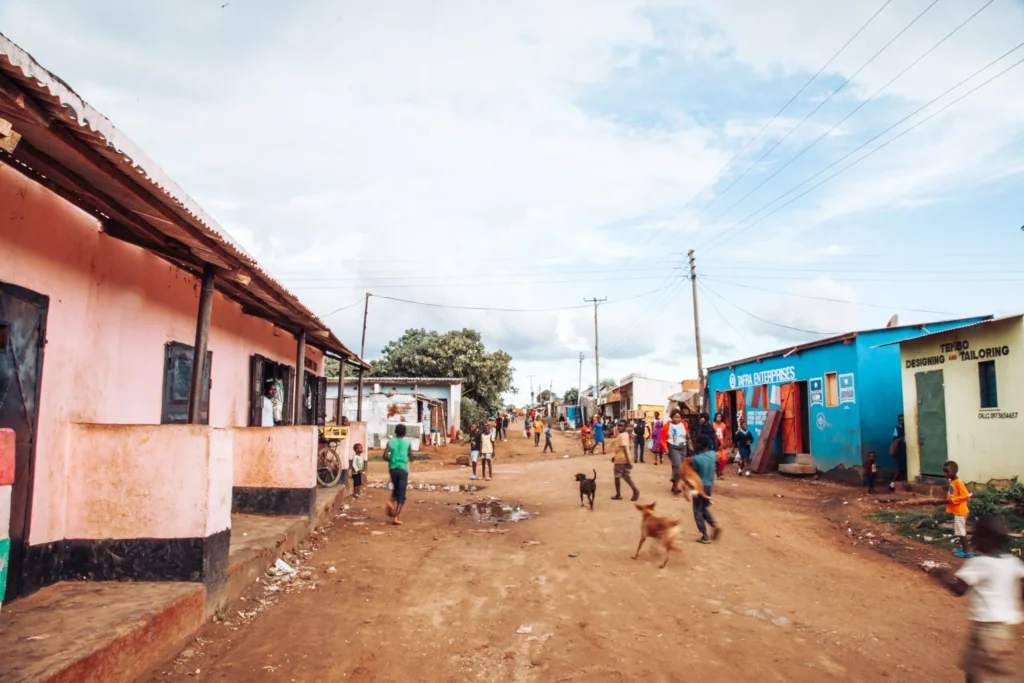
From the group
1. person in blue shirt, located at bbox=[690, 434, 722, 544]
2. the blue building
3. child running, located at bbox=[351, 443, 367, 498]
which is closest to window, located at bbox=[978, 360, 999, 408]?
the blue building

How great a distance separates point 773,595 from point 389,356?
40.0 m

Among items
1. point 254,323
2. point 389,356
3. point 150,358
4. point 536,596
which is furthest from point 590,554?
point 389,356

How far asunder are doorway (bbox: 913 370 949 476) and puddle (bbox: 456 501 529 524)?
8.44 m

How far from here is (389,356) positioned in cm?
4531

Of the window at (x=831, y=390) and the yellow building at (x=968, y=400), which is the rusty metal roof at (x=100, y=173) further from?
the window at (x=831, y=390)

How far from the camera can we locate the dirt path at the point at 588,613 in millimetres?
4852

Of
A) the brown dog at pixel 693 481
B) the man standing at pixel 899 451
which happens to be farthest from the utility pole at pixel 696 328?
the brown dog at pixel 693 481

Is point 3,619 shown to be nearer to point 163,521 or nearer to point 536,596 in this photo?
point 163,521

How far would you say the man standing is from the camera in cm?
1491

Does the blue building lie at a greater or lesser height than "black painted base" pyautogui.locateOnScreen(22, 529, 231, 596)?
greater

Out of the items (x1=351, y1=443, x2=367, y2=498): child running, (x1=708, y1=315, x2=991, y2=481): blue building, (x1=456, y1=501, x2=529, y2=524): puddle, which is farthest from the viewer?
(x1=708, y1=315, x2=991, y2=481): blue building

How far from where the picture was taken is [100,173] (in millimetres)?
4258

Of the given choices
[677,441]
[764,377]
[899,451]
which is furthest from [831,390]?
[677,441]

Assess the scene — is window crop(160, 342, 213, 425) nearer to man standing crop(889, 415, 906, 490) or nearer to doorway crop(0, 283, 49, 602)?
doorway crop(0, 283, 49, 602)
